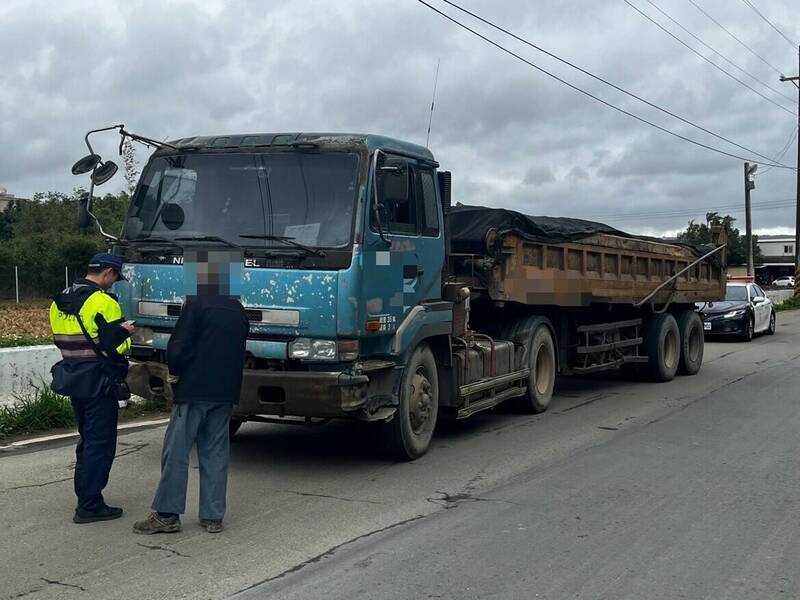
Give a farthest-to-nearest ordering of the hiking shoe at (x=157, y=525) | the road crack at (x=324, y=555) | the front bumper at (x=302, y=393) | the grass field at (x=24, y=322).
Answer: the grass field at (x=24, y=322), the front bumper at (x=302, y=393), the hiking shoe at (x=157, y=525), the road crack at (x=324, y=555)

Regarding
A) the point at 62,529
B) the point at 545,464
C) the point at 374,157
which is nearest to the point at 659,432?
the point at 545,464

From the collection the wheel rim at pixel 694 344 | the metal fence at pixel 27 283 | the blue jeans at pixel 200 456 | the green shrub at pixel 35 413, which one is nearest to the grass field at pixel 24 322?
the metal fence at pixel 27 283

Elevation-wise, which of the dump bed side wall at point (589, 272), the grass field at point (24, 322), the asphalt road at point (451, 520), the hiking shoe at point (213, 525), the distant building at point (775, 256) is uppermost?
the distant building at point (775, 256)

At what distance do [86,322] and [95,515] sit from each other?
131 cm

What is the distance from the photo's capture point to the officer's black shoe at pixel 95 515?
19.7 ft

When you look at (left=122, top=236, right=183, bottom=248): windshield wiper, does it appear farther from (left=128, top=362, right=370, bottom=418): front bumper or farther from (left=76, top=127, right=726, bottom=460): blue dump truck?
(left=128, top=362, right=370, bottom=418): front bumper

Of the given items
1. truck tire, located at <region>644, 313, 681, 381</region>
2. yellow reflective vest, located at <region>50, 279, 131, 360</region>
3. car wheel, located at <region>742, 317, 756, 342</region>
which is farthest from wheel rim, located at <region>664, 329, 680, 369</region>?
yellow reflective vest, located at <region>50, 279, 131, 360</region>

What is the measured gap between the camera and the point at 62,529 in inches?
231

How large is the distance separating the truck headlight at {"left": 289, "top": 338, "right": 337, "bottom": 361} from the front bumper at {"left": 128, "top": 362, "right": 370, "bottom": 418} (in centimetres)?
12

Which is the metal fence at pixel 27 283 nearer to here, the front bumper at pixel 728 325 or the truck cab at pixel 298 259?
the front bumper at pixel 728 325

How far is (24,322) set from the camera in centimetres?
2452

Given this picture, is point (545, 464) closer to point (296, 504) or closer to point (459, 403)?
point (459, 403)

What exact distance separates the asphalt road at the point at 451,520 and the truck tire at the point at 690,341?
202 inches

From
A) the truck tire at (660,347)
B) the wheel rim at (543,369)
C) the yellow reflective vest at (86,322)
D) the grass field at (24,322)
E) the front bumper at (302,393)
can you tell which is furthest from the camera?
the grass field at (24,322)
